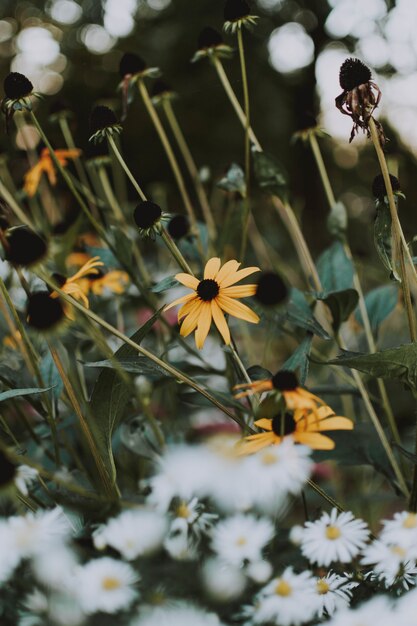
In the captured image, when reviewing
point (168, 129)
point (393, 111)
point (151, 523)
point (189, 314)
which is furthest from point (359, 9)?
point (168, 129)

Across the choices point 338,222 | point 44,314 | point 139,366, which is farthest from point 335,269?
point 44,314

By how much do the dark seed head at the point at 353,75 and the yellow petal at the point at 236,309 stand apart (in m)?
0.17

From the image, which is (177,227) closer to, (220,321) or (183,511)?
(220,321)

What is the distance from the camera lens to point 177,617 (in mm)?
348

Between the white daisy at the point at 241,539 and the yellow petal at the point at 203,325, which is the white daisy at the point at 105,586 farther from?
the yellow petal at the point at 203,325

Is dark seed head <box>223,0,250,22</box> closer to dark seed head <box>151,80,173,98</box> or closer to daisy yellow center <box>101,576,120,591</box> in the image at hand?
dark seed head <box>151,80,173,98</box>

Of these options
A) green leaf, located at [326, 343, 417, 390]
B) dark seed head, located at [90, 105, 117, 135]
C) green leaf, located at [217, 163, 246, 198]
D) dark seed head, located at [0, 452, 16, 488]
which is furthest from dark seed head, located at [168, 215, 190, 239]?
dark seed head, located at [0, 452, 16, 488]

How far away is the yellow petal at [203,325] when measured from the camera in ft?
1.60

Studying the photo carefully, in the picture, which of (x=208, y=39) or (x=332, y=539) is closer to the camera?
(x=332, y=539)

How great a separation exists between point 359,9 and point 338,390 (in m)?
1.26

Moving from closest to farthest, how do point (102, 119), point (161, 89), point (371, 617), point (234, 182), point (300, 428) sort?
point (371, 617)
point (300, 428)
point (102, 119)
point (234, 182)
point (161, 89)

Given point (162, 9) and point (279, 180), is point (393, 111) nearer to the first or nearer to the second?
point (162, 9)

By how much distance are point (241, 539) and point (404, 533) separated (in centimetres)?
9

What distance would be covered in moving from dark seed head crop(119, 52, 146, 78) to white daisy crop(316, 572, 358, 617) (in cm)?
53
